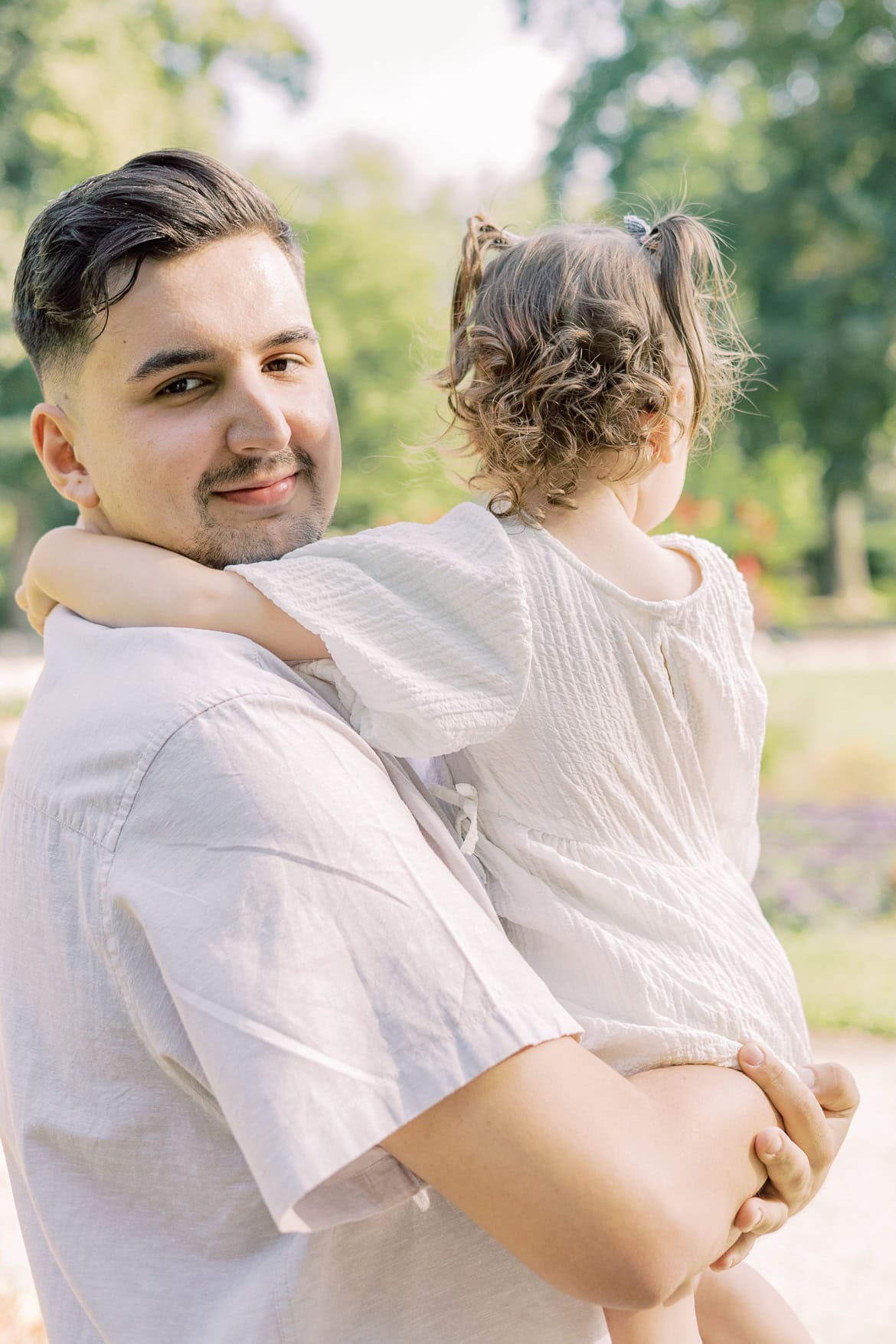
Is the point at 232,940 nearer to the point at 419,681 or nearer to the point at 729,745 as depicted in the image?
the point at 419,681

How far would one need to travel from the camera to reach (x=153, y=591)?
5.35ft

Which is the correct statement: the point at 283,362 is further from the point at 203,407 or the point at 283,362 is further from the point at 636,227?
the point at 636,227

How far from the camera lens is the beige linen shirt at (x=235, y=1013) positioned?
1146 mm

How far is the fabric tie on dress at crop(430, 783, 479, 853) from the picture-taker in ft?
5.12

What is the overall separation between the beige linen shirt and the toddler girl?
0.14 metres

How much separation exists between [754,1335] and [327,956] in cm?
128

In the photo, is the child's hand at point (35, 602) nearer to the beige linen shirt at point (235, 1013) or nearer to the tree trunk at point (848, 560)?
the beige linen shirt at point (235, 1013)

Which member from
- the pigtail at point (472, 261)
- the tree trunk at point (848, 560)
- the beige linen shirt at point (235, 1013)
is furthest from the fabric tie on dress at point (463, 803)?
the tree trunk at point (848, 560)

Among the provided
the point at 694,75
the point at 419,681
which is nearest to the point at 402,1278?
the point at 419,681

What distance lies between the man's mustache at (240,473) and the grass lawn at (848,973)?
4900 millimetres

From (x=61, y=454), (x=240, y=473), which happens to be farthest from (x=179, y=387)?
(x=61, y=454)

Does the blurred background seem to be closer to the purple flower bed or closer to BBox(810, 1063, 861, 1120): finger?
the purple flower bed

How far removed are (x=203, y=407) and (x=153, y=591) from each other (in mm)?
304

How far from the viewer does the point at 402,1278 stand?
133 cm
